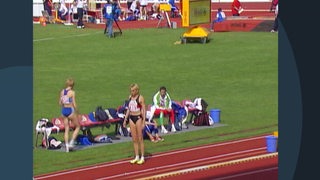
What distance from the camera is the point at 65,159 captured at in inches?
730

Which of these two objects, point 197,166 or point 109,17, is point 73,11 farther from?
point 197,166

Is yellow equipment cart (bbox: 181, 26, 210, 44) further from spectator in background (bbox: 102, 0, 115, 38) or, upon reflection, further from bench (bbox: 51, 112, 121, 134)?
bench (bbox: 51, 112, 121, 134)

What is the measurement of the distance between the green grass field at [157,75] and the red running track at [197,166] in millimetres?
524

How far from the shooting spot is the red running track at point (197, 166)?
1683 centimetres

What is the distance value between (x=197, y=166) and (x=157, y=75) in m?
13.1

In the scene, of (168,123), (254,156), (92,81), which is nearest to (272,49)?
(92,81)

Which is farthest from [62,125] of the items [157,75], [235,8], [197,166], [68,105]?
[235,8]

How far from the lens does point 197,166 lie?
1766cm

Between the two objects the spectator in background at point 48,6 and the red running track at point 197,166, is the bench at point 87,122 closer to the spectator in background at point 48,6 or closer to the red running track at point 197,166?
the red running track at point 197,166

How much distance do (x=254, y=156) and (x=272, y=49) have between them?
18215 millimetres

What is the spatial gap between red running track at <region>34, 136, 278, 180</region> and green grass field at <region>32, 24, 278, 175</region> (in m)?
0.52

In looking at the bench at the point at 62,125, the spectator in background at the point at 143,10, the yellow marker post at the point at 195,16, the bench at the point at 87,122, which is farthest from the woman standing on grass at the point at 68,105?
the spectator in background at the point at 143,10

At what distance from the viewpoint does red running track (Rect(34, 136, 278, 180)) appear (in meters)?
16.8
